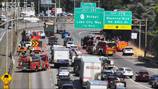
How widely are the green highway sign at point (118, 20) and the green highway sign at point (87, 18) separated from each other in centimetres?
398

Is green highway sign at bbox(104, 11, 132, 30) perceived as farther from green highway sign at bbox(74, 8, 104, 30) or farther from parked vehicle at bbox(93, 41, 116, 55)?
parked vehicle at bbox(93, 41, 116, 55)

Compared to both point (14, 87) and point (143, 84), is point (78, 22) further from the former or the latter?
point (14, 87)

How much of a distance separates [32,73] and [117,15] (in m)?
17.4

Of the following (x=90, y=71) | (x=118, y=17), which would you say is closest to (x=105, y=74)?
(x=90, y=71)

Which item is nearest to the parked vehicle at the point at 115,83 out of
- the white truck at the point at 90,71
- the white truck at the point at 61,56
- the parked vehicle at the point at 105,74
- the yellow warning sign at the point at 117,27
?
the parked vehicle at the point at 105,74

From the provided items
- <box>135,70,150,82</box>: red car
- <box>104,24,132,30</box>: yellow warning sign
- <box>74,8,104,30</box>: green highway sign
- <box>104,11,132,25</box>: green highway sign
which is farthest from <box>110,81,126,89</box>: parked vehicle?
<box>104,11,132,25</box>: green highway sign

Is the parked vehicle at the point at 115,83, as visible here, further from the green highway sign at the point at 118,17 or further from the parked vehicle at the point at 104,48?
the parked vehicle at the point at 104,48

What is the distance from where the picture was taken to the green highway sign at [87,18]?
7782 cm

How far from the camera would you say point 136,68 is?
82062 millimetres

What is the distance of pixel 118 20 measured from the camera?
8256cm

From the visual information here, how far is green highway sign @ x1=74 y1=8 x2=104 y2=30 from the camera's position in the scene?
77.8 m

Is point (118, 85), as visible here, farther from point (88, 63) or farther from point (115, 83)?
point (88, 63)

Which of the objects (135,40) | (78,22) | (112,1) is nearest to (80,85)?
(78,22)

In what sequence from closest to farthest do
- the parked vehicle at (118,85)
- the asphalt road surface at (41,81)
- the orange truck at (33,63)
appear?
the parked vehicle at (118,85)
the asphalt road surface at (41,81)
the orange truck at (33,63)
